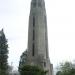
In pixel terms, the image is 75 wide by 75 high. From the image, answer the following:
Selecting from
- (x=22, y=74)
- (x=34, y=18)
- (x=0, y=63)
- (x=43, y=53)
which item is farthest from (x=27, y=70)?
(x=34, y=18)

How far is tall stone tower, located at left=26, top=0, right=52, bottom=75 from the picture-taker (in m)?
76.3

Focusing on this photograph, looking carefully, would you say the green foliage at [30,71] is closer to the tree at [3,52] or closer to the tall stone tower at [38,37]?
the tree at [3,52]

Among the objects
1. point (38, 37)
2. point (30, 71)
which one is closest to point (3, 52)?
point (30, 71)

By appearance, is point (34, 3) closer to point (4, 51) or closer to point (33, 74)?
point (4, 51)

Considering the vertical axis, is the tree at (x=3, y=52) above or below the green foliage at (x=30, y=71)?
above

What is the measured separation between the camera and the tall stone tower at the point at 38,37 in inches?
3006

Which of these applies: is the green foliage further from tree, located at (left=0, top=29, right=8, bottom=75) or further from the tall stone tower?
the tall stone tower

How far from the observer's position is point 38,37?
256 feet

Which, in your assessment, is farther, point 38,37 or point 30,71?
point 38,37

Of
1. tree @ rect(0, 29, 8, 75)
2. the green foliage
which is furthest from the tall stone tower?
the green foliage

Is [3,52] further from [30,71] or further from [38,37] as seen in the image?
[38,37]

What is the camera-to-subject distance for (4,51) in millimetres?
66500

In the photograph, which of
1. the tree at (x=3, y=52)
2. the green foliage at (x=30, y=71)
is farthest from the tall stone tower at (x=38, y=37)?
the green foliage at (x=30, y=71)

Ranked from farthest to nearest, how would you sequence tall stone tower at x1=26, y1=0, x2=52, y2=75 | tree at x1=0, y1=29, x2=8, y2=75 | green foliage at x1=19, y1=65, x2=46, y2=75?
tall stone tower at x1=26, y1=0, x2=52, y2=75 < tree at x1=0, y1=29, x2=8, y2=75 < green foliage at x1=19, y1=65, x2=46, y2=75
